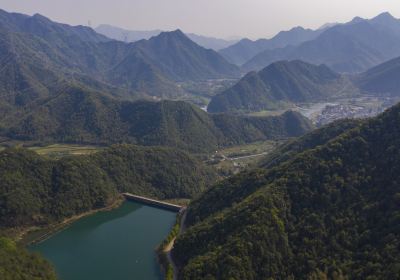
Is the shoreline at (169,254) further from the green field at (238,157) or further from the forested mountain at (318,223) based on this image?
the green field at (238,157)

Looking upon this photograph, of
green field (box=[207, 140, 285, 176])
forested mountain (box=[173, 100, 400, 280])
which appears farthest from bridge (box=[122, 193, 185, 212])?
green field (box=[207, 140, 285, 176])

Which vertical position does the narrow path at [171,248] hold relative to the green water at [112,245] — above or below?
above

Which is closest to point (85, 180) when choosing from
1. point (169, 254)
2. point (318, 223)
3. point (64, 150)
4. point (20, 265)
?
point (169, 254)

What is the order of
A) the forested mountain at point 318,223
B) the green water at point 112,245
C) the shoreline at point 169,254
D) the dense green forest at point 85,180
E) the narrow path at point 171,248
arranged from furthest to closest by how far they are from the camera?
the dense green forest at point 85,180 < the green water at point 112,245 < the narrow path at point 171,248 < the shoreline at point 169,254 < the forested mountain at point 318,223

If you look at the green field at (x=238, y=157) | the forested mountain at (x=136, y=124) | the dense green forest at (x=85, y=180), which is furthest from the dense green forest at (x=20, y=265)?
the forested mountain at (x=136, y=124)

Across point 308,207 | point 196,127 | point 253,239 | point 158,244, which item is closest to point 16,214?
point 158,244
